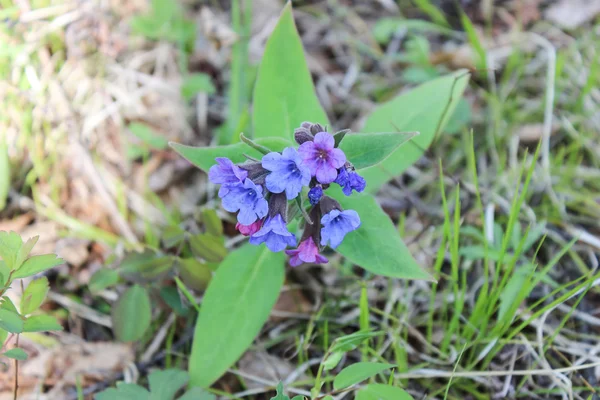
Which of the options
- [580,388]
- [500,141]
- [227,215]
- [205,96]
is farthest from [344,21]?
[580,388]

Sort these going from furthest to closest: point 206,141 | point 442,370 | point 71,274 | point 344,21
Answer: point 344,21, point 206,141, point 71,274, point 442,370

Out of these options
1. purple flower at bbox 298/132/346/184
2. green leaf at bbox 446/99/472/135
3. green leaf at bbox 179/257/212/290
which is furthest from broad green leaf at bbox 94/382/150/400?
green leaf at bbox 446/99/472/135

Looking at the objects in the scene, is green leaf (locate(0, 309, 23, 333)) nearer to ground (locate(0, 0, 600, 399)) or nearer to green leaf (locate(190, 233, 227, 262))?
ground (locate(0, 0, 600, 399))

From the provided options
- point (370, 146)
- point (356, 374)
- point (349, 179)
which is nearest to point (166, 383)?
point (356, 374)

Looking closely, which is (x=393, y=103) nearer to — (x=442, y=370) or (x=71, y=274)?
(x=442, y=370)

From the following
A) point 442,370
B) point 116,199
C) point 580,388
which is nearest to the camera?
point 580,388

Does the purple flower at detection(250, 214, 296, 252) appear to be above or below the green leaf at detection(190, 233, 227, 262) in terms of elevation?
above

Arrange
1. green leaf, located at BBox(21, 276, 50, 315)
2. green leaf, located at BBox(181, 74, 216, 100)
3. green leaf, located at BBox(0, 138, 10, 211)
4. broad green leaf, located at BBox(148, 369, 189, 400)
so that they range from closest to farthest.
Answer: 1. green leaf, located at BBox(21, 276, 50, 315)
2. broad green leaf, located at BBox(148, 369, 189, 400)
3. green leaf, located at BBox(0, 138, 10, 211)
4. green leaf, located at BBox(181, 74, 216, 100)
